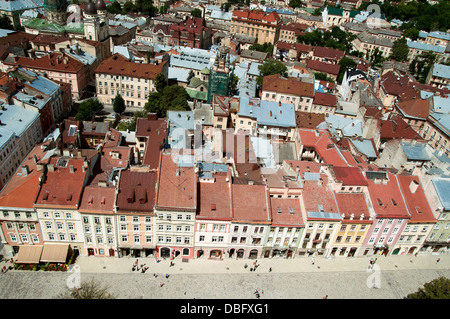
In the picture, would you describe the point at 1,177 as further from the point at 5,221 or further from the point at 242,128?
the point at 242,128

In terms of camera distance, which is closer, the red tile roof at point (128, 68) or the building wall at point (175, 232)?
the building wall at point (175, 232)

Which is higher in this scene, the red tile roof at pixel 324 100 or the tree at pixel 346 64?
the red tile roof at pixel 324 100

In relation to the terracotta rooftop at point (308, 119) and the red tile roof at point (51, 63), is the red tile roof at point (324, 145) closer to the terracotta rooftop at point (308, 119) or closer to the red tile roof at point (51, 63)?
the terracotta rooftop at point (308, 119)

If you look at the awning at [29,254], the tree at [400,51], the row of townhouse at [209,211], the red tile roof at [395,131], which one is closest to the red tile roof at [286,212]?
the row of townhouse at [209,211]

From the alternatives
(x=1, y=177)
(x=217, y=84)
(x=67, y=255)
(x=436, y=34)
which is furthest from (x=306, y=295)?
(x=436, y=34)

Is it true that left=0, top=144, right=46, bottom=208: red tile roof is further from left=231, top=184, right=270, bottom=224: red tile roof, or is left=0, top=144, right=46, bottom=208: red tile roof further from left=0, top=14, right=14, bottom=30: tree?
left=0, top=14, right=14, bottom=30: tree

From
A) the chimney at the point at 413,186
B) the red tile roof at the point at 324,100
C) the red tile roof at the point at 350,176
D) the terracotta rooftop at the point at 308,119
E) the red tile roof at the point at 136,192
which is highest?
the red tile roof at the point at 350,176

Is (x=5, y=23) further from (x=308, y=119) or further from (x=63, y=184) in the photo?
(x=308, y=119)
